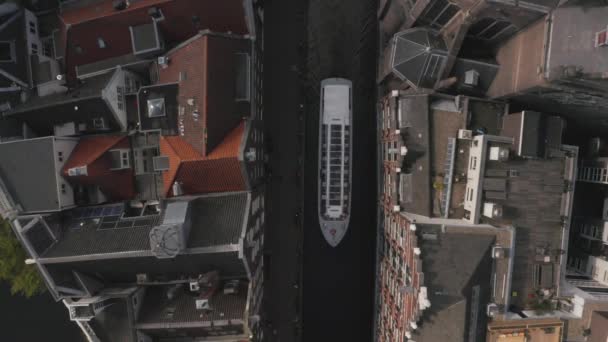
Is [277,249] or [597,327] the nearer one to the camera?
[597,327]

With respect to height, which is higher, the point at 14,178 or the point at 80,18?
the point at 80,18

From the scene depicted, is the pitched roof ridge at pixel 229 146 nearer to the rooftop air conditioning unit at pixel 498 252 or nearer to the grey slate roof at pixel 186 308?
the grey slate roof at pixel 186 308

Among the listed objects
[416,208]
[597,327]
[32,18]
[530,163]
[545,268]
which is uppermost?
[32,18]

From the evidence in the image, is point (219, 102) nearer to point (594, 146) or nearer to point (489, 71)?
point (489, 71)

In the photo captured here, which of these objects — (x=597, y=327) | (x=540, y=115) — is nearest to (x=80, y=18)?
(x=540, y=115)

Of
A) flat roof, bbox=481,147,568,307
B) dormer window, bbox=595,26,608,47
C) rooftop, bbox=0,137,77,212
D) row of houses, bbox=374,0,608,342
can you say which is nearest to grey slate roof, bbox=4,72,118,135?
rooftop, bbox=0,137,77,212

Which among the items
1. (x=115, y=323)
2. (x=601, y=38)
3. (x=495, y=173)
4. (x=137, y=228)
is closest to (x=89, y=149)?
Answer: (x=137, y=228)

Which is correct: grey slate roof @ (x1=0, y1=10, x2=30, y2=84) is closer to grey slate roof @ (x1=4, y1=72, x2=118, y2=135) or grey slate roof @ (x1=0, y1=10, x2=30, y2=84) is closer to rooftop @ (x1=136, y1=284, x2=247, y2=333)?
grey slate roof @ (x1=4, y1=72, x2=118, y2=135)
